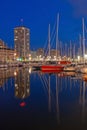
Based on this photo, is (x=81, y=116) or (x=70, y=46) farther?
(x=70, y=46)

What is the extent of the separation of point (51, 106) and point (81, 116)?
13.0ft

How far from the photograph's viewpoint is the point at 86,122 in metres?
15.6

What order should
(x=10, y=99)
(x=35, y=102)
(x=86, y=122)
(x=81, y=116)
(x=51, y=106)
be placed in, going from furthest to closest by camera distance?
(x=10, y=99), (x=35, y=102), (x=51, y=106), (x=81, y=116), (x=86, y=122)

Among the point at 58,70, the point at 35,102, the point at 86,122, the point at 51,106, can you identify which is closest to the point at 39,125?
the point at 86,122

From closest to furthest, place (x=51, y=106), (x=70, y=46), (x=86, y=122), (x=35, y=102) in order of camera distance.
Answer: (x=86, y=122), (x=51, y=106), (x=35, y=102), (x=70, y=46)

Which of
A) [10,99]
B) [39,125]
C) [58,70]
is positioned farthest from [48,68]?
[39,125]

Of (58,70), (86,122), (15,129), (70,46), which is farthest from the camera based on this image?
(70,46)

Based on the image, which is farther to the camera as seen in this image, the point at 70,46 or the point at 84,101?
the point at 70,46

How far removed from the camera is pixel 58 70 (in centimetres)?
6688

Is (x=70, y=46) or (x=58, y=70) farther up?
(x=70, y=46)

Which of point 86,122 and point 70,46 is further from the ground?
point 70,46

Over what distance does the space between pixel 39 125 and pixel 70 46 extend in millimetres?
103650

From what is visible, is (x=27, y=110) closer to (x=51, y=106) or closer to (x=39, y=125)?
(x=51, y=106)

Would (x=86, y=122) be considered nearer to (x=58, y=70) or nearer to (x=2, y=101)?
(x=2, y=101)
